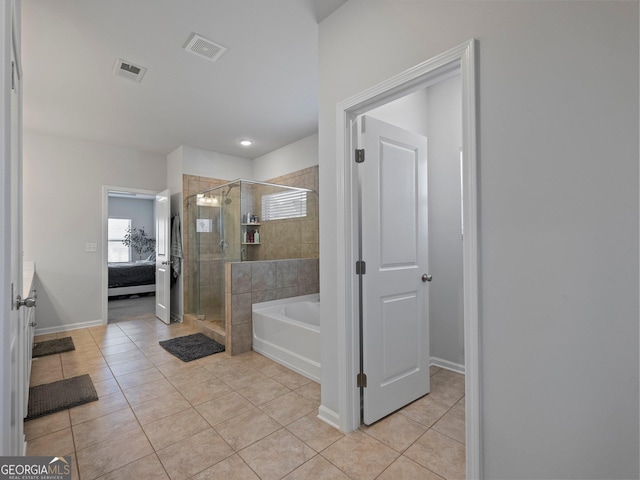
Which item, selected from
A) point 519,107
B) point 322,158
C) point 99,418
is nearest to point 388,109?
point 322,158

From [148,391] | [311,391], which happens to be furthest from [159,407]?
[311,391]

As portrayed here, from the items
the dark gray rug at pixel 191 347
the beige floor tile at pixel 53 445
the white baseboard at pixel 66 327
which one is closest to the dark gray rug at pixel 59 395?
the beige floor tile at pixel 53 445

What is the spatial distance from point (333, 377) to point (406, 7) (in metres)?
2.14

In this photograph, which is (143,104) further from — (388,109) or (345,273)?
(345,273)

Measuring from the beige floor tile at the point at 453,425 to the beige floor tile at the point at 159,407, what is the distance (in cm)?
174

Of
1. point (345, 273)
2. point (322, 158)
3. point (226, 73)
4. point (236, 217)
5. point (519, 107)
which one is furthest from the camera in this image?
point (236, 217)

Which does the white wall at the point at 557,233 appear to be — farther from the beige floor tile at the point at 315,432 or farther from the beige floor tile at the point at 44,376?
the beige floor tile at the point at 44,376

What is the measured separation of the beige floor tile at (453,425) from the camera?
186 cm

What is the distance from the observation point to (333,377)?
78.0 inches

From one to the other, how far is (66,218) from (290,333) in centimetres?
374

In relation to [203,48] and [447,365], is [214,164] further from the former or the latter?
[447,365]

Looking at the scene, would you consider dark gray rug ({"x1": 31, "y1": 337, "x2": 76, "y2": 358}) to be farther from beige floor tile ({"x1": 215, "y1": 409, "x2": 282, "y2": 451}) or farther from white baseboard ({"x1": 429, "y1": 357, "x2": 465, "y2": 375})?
white baseboard ({"x1": 429, "y1": 357, "x2": 465, "y2": 375})

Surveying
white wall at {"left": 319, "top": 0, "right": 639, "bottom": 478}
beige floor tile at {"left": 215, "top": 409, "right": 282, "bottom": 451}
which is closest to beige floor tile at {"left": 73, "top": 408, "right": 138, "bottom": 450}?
beige floor tile at {"left": 215, "top": 409, "right": 282, "bottom": 451}

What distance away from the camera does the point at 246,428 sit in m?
1.95
